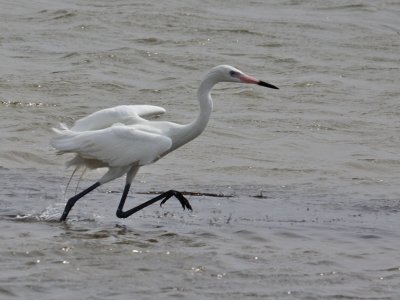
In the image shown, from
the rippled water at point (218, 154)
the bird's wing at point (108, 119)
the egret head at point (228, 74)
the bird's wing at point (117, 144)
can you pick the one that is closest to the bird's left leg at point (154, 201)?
the rippled water at point (218, 154)

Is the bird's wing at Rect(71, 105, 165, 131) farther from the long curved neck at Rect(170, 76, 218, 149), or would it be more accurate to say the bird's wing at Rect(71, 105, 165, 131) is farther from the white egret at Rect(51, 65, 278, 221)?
the long curved neck at Rect(170, 76, 218, 149)

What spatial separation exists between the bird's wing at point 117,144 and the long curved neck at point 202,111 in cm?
30

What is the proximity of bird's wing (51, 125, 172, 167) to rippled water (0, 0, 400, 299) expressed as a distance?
644 mm

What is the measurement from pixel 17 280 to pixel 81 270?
599 millimetres

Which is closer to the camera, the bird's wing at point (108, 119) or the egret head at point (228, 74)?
the bird's wing at point (108, 119)

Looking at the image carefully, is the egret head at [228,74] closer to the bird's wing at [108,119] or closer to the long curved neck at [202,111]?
the long curved neck at [202,111]

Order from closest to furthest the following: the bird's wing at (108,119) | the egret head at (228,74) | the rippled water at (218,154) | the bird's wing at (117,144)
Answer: the rippled water at (218,154) < the bird's wing at (117,144) < the bird's wing at (108,119) < the egret head at (228,74)

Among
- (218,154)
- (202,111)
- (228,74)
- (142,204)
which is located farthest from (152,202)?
(218,154)

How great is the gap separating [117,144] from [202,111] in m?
0.84

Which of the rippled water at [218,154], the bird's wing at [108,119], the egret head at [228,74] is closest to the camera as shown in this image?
the rippled water at [218,154]

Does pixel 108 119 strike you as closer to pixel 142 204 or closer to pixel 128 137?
pixel 128 137

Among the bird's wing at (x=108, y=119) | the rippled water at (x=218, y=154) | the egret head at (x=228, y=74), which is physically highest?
the egret head at (x=228, y=74)

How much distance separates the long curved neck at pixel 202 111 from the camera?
10756mm

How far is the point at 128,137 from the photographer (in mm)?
10500
